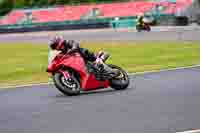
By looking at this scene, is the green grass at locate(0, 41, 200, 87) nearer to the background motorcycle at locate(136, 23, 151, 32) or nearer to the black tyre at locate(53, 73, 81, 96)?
the black tyre at locate(53, 73, 81, 96)

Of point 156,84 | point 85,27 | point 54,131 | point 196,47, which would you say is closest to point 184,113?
point 54,131

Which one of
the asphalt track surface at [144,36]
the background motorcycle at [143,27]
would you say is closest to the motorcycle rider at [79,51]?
the asphalt track surface at [144,36]

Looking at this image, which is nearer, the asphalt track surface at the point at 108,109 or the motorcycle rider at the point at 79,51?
the asphalt track surface at the point at 108,109

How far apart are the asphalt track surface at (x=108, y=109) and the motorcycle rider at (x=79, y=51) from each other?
49 cm

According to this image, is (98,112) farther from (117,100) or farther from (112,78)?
(112,78)

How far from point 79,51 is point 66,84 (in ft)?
2.57

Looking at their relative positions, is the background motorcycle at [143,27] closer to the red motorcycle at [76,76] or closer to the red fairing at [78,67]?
the red motorcycle at [76,76]

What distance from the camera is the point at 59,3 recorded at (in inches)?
3716

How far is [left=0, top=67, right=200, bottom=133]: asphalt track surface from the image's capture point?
8625 mm

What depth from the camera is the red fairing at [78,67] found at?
12.4m

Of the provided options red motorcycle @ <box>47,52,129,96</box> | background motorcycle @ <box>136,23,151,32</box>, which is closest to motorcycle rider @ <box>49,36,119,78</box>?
red motorcycle @ <box>47,52,129,96</box>

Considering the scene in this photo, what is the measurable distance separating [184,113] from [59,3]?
85796 millimetres

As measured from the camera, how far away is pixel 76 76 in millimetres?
12727

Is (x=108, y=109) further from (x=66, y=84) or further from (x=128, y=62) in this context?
(x=128, y=62)
